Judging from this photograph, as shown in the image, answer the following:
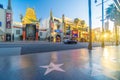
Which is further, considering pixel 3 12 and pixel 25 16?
pixel 25 16

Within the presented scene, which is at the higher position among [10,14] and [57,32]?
[10,14]

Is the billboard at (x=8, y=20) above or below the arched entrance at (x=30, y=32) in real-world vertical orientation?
above

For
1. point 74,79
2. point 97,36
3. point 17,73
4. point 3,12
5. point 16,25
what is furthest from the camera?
point 97,36

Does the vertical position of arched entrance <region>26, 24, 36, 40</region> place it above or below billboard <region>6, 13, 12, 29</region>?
below

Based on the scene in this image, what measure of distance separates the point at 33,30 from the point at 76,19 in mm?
18958

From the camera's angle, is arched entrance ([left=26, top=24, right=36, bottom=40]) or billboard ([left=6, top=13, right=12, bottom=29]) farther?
arched entrance ([left=26, top=24, right=36, bottom=40])

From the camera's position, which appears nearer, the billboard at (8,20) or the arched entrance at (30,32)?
the billboard at (8,20)

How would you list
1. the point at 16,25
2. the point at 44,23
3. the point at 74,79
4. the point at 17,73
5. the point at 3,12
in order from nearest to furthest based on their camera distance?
1. the point at 74,79
2. the point at 17,73
3. the point at 3,12
4. the point at 16,25
5. the point at 44,23

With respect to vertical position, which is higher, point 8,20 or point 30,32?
point 8,20

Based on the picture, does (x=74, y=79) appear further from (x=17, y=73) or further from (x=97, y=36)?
(x=97, y=36)

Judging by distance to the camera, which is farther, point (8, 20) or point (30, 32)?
point (30, 32)

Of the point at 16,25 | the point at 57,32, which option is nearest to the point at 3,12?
the point at 16,25

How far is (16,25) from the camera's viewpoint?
65500 mm

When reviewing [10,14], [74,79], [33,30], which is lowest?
[74,79]
